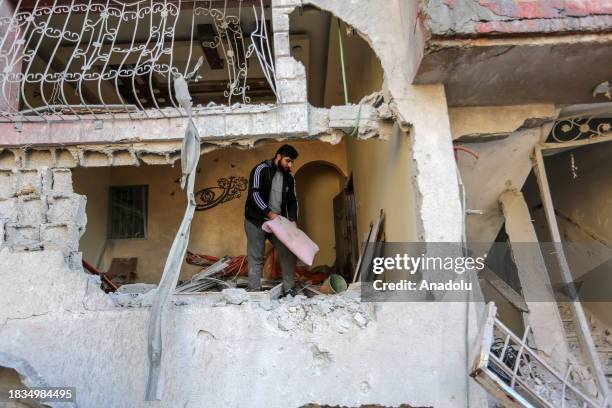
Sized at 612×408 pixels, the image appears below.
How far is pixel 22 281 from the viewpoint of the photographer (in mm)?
3971

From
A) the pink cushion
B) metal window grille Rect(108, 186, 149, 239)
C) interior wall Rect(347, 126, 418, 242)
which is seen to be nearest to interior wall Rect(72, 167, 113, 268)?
metal window grille Rect(108, 186, 149, 239)

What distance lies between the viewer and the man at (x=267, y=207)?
513 cm

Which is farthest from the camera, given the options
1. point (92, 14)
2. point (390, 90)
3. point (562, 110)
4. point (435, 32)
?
point (92, 14)

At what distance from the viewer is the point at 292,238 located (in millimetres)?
4871

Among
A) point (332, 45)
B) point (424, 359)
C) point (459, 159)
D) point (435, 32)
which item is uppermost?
point (332, 45)

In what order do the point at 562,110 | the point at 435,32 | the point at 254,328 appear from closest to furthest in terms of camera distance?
the point at 435,32, the point at 254,328, the point at 562,110

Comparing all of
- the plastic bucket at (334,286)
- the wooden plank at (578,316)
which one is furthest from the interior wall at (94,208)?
the wooden plank at (578,316)

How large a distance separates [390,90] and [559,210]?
4.08 meters

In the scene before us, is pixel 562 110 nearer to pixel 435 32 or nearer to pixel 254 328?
pixel 435 32

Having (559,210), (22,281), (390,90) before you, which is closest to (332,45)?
(390,90)

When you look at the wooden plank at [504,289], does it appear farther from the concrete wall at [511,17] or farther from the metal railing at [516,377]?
the concrete wall at [511,17]

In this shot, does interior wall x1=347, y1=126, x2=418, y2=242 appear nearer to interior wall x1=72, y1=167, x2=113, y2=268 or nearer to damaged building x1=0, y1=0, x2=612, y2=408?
damaged building x1=0, y1=0, x2=612, y2=408
